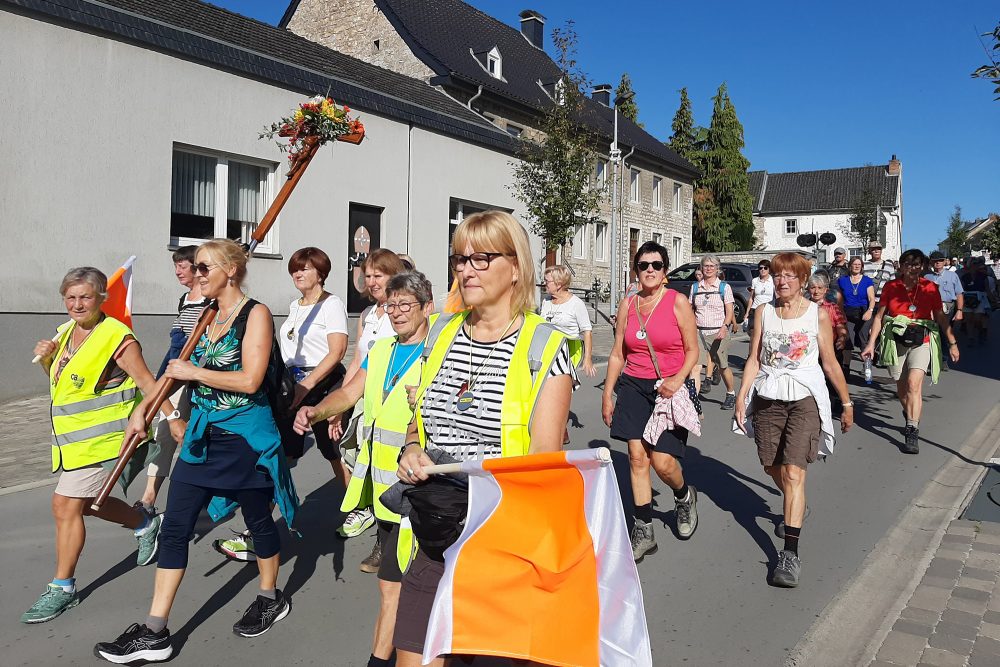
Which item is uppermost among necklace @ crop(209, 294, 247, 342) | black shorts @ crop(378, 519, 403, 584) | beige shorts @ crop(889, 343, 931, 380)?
necklace @ crop(209, 294, 247, 342)

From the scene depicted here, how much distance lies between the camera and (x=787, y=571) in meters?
4.59

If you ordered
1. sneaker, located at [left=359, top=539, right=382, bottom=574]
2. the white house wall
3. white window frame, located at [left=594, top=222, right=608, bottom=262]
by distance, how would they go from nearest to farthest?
1. sneaker, located at [left=359, top=539, right=382, bottom=574]
2. the white house wall
3. white window frame, located at [left=594, top=222, right=608, bottom=262]

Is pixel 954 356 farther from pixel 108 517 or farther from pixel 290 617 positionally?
pixel 108 517

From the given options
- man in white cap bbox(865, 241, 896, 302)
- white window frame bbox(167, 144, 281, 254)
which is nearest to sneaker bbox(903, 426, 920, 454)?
man in white cap bbox(865, 241, 896, 302)

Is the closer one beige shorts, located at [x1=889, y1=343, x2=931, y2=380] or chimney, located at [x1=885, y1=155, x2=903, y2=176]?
beige shorts, located at [x1=889, y1=343, x2=931, y2=380]

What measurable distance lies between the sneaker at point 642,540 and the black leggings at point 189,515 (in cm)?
230

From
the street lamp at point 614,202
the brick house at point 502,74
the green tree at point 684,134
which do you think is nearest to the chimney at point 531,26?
the brick house at point 502,74

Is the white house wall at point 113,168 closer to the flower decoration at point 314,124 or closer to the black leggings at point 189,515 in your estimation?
the flower decoration at point 314,124

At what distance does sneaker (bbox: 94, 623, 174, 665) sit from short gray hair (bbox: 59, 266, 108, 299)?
1.74m

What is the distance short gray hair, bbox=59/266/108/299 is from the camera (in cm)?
415

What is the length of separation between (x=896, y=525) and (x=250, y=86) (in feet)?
39.9

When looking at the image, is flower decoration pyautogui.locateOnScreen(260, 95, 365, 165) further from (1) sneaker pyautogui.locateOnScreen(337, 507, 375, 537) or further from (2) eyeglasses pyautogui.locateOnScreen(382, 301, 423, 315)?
(1) sneaker pyautogui.locateOnScreen(337, 507, 375, 537)

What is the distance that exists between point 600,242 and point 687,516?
93.2 feet

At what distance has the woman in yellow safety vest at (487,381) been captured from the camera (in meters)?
2.46
